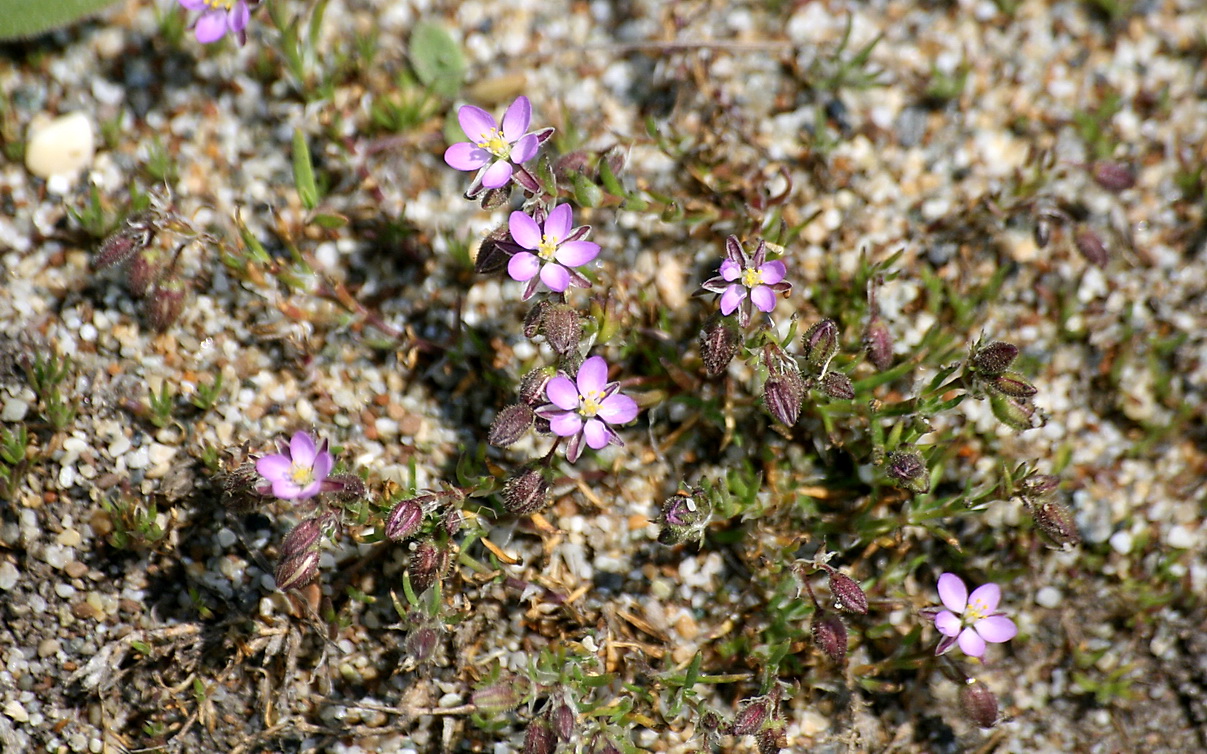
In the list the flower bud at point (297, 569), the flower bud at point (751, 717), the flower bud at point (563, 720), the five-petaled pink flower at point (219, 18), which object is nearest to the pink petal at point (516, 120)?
the five-petaled pink flower at point (219, 18)

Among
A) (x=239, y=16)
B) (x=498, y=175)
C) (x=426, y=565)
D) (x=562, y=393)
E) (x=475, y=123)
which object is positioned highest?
(x=239, y=16)

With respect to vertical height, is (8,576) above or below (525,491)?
below

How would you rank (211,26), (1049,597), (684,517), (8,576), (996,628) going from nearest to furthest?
(684,517), (996,628), (8,576), (211,26), (1049,597)

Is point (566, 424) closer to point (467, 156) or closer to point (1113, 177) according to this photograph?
point (467, 156)

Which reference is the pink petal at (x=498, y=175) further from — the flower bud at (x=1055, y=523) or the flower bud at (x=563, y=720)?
the flower bud at (x=1055, y=523)

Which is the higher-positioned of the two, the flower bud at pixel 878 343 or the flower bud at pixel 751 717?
the flower bud at pixel 878 343

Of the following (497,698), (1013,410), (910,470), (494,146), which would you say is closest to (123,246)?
(494,146)

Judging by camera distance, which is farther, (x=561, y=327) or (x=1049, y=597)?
(x=1049, y=597)
